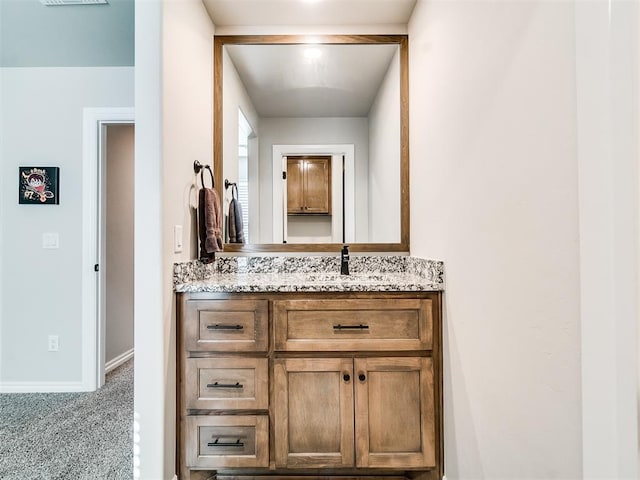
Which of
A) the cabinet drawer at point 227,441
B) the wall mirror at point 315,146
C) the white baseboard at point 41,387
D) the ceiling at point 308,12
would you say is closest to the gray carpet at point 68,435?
the white baseboard at point 41,387

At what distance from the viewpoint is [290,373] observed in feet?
4.94

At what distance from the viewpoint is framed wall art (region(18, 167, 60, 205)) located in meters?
2.55

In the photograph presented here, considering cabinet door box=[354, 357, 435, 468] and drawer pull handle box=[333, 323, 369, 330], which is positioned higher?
drawer pull handle box=[333, 323, 369, 330]

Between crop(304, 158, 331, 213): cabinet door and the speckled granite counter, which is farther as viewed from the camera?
crop(304, 158, 331, 213): cabinet door

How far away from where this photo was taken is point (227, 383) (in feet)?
4.92

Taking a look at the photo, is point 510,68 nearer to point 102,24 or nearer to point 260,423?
point 260,423

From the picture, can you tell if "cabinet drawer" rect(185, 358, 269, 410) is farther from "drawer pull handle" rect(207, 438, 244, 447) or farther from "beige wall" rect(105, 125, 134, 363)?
"beige wall" rect(105, 125, 134, 363)

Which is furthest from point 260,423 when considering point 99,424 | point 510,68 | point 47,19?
point 47,19

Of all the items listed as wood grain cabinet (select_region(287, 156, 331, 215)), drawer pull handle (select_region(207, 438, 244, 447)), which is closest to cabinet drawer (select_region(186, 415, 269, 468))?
drawer pull handle (select_region(207, 438, 244, 447))

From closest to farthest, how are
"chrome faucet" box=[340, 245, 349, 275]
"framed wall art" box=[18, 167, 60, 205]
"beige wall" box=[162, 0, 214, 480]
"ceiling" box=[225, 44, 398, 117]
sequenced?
"beige wall" box=[162, 0, 214, 480] → "chrome faucet" box=[340, 245, 349, 275] → "ceiling" box=[225, 44, 398, 117] → "framed wall art" box=[18, 167, 60, 205]

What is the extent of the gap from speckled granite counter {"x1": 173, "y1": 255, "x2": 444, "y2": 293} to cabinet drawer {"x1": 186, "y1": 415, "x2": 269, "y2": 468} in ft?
1.85

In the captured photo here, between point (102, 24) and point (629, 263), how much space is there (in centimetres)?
268

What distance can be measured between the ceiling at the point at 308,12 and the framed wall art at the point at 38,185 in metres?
1.66

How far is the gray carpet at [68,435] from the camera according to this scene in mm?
1662
